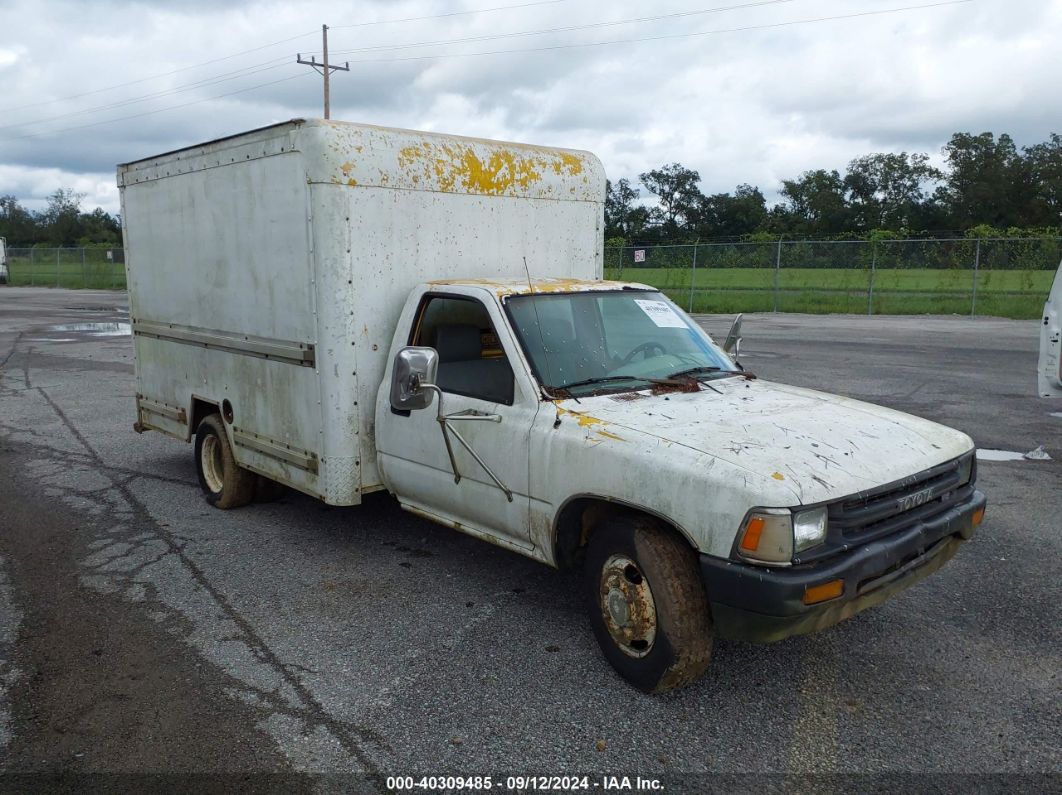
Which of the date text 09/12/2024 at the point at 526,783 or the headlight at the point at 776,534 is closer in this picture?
the date text 09/12/2024 at the point at 526,783

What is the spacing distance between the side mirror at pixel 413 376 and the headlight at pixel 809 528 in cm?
173

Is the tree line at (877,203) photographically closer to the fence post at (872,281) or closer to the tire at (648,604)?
the fence post at (872,281)

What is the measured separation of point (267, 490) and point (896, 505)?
4547 millimetres

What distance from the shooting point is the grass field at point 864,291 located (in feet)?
80.3

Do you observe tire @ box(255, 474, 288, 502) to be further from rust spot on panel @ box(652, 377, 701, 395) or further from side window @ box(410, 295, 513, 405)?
rust spot on panel @ box(652, 377, 701, 395)

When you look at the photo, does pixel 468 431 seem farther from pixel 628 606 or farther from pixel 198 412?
pixel 198 412

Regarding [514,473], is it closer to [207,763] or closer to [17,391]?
[207,763]

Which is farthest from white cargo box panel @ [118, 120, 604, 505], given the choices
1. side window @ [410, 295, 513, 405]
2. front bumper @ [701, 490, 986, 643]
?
front bumper @ [701, 490, 986, 643]

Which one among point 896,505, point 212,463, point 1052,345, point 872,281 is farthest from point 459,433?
point 872,281

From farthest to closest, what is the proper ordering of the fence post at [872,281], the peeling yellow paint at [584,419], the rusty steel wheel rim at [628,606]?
1. the fence post at [872,281]
2. the peeling yellow paint at [584,419]
3. the rusty steel wheel rim at [628,606]

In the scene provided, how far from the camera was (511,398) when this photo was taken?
4305 millimetres

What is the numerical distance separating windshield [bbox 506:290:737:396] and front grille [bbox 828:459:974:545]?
1.28m

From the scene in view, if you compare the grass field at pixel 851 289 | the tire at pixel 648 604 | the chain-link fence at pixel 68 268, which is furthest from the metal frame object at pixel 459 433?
the chain-link fence at pixel 68 268

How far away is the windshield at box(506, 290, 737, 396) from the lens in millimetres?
4359
